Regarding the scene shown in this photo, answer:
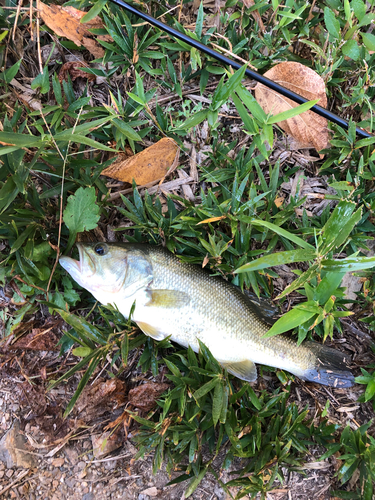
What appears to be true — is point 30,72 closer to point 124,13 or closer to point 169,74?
point 124,13

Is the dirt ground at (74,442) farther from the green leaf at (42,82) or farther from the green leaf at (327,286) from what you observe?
the green leaf at (42,82)

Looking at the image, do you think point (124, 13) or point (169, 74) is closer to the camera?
point (124, 13)

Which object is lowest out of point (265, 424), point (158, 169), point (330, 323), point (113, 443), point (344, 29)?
point (113, 443)

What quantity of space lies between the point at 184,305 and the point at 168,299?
0.14 metres

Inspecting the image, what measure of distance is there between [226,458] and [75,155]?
2.91 m

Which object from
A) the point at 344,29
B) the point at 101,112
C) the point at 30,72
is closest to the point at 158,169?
the point at 101,112

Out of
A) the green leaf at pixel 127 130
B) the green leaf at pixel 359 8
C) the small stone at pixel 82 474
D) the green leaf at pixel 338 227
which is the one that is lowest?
the small stone at pixel 82 474

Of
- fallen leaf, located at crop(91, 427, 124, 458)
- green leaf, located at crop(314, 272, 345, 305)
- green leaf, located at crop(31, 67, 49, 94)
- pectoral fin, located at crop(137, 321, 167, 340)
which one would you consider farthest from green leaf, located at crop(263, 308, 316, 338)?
green leaf, located at crop(31, 67, 49, 94)

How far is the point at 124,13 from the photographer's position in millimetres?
2846

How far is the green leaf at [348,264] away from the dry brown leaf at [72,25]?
2.67m

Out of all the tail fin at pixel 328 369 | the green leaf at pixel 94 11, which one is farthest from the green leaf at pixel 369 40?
the tail fin at pixel 328 369

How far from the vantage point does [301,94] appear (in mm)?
2910

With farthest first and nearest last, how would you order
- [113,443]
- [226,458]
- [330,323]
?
1. [113,443]
2. [226,458]
3. [330,323]

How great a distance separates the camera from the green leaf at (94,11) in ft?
8.80
